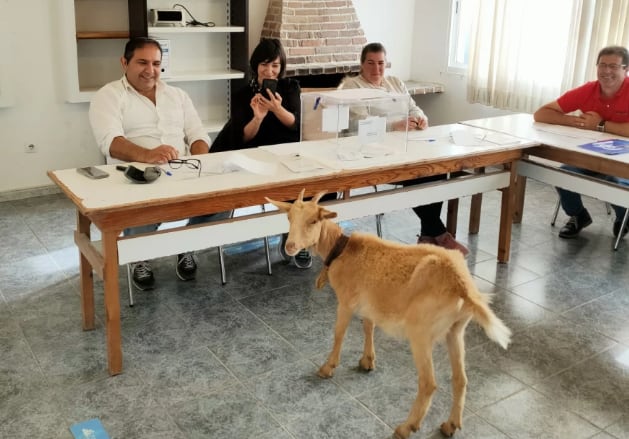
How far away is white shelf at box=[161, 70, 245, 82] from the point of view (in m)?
4.71

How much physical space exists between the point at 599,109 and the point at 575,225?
679 mm

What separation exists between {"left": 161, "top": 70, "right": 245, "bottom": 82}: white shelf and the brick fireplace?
15.0 inches

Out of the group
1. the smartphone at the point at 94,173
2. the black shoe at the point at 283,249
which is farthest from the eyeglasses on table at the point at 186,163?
the black shoe at the point at 283,249

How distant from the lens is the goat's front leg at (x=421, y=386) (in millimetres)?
2119

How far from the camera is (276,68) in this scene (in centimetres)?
353

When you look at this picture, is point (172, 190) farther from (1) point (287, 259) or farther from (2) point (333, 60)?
(2) point (333, 60)

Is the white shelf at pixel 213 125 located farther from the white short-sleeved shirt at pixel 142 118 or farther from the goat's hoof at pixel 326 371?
the goat's hoof at pixel 326 371

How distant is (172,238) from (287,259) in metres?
1.17

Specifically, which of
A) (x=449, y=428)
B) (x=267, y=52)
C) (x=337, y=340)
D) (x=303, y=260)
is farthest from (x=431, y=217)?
(x=449, y=428)

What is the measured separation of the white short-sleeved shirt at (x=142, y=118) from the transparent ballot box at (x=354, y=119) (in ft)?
1.88

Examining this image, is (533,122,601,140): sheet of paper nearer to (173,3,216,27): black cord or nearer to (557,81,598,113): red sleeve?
(557,81,598,113): red sleeve

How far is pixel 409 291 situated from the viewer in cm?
214

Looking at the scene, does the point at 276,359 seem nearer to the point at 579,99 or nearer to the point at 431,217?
the point at 431,217

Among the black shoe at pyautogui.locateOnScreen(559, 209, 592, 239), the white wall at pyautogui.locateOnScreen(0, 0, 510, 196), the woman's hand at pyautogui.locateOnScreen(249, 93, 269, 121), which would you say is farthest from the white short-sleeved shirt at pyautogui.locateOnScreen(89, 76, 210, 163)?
the black shoe at pyautogui.locateOnScreen(559, 209, 592, 239)
